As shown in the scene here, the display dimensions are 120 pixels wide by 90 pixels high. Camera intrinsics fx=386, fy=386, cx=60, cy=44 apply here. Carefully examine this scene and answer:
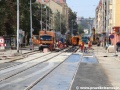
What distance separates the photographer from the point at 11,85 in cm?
1577

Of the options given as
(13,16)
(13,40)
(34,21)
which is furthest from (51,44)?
(34,21)

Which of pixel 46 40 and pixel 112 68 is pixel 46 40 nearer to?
pixel 46 40

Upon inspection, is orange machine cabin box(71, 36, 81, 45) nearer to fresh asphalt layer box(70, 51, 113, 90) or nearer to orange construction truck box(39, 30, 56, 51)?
orange construction truck box(39, 30, 56, 51)

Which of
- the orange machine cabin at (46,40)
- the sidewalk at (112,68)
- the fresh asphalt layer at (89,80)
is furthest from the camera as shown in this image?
the orange machine cabin at (46,40)

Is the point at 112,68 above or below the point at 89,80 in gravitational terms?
below

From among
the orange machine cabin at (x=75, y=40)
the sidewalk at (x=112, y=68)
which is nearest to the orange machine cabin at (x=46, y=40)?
the sidewalk at (x=112, y=68)

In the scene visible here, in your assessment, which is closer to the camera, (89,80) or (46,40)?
(89,80)

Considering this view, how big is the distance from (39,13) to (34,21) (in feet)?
38.1

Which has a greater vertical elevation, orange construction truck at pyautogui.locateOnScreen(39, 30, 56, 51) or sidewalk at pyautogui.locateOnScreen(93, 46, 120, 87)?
orange construction truck at pyautogui.locateOnScreen(39, 30, 56, 51)

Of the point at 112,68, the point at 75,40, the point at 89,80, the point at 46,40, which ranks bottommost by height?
the point at 112,68

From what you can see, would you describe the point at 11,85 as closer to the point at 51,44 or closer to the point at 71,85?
the point at 71,85

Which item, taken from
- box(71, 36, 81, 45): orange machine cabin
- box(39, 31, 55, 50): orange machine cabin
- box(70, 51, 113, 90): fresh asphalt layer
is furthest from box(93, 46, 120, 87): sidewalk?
box(71, 36, 81, 45): orange machine cabin

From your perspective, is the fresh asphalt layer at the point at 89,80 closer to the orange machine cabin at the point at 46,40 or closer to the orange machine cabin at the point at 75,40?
the orange machine cabin at the point at 46,40

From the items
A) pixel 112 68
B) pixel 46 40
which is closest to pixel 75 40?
pixel 46 40
